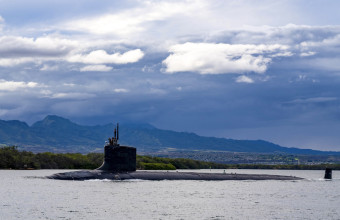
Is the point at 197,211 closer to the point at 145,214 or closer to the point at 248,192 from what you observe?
the point at 145,214

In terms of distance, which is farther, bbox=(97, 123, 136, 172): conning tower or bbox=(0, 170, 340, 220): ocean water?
bbox=(97, 123, 136, 172): conning tower

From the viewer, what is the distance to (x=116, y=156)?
6269 centimetres

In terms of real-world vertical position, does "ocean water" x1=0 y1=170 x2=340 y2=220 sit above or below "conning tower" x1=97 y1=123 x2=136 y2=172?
below

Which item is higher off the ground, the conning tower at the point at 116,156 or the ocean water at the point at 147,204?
the conning tower at the point at 116,156

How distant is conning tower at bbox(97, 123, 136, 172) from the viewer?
204 feet

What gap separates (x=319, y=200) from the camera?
2233 inches

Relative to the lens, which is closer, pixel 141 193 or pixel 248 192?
pixel 141 193

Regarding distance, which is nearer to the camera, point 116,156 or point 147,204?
point 147,204

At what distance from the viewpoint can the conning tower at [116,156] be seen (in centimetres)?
6231

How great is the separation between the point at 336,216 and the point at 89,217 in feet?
63.4

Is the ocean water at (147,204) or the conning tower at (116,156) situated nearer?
the ocean water at (147,204)

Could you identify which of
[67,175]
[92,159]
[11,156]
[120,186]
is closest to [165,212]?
[120,186]

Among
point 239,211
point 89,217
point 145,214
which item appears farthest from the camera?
point 239,211

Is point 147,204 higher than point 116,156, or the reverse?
point 116,156
